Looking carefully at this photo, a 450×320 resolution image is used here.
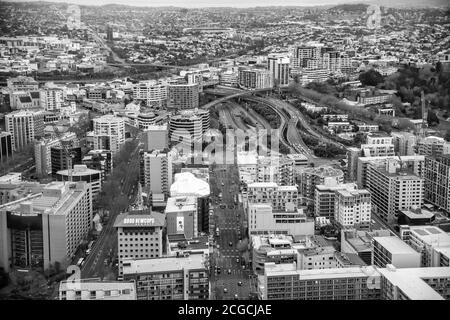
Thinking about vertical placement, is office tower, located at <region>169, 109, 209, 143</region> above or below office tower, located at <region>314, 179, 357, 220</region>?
above

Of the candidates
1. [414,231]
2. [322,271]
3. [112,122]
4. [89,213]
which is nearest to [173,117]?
[112,122]

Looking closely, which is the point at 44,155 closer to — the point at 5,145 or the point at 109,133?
the point at 5,145

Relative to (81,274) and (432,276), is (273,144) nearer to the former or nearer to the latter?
(81,274)

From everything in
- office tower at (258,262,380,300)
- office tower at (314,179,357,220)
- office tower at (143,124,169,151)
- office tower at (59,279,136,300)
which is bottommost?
office tower at (314,179,357,220)

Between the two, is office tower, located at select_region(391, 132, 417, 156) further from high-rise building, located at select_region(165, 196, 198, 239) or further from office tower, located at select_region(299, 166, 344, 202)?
high-rise building, located at select_region(165, 196, 198, 239)

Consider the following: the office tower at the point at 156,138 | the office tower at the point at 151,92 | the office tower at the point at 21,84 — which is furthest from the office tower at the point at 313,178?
the office tower at the point at 21,84

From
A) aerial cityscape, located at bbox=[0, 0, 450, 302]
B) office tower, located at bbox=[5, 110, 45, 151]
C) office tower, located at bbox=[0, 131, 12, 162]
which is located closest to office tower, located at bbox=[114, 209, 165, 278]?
aerial cityscape, located at bbox=[0, 0, 450, 302]
